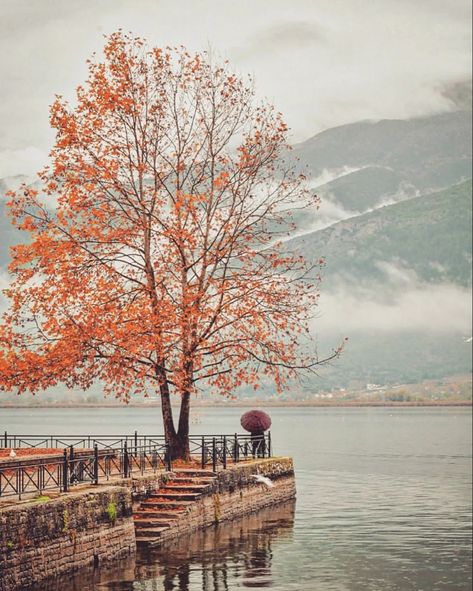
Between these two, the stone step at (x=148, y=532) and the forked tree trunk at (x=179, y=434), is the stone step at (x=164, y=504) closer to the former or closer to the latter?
the stone step at (x=148, y=532)

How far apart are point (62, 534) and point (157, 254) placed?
18.0 meters

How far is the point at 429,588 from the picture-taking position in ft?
99.8

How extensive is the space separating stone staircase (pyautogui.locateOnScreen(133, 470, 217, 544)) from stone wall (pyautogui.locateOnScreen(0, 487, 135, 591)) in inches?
74.1

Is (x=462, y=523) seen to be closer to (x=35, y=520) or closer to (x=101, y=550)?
(x=101, y=550)

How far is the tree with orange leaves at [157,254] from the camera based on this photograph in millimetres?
38375

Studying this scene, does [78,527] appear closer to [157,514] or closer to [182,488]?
[157,514]

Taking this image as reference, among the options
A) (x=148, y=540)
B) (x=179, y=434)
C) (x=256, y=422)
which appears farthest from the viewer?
(x=256, y=422)

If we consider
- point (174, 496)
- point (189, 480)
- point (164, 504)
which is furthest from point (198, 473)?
point (164, 504)

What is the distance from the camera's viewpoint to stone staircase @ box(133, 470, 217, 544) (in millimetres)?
32562

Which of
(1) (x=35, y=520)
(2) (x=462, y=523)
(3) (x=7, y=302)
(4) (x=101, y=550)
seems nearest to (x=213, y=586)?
(4) (x=101, y=550)

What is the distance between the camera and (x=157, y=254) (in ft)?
137

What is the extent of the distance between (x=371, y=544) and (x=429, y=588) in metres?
8.94

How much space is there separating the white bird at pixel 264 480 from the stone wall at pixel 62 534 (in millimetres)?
13992

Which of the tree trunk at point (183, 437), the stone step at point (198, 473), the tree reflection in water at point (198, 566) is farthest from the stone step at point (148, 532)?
the tree trunk at point (183, 437)
